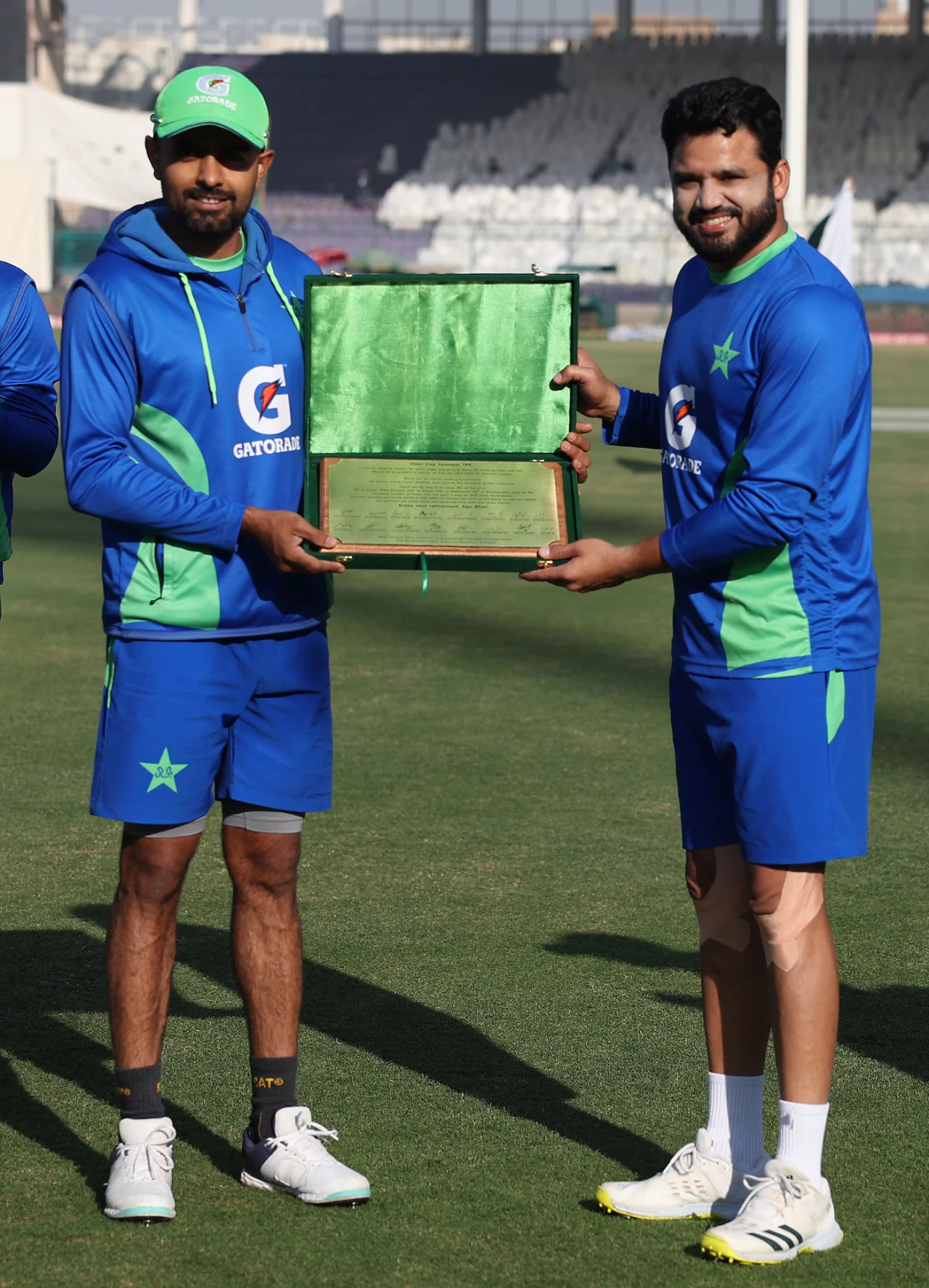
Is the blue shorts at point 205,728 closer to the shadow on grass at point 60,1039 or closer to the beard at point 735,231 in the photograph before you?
the shadow on grass at point 60,1039

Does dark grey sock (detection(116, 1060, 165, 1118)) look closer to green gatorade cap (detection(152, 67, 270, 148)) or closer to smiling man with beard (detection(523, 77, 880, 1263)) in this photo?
smiling man with beard (detection(523, 77, 880, 1263))

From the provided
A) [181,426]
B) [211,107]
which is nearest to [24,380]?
[181,426]

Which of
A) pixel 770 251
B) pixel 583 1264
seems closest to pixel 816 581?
pixel 770 251

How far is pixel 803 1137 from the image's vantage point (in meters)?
3.15

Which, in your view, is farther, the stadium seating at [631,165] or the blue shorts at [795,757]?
the stadium seating at [631,165]

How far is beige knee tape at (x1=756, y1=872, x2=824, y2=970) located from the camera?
314 cm

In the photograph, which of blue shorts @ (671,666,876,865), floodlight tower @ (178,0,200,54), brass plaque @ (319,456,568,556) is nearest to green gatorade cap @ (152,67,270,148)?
brass plaque @ (319,456,568,556)

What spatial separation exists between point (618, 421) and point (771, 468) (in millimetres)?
662

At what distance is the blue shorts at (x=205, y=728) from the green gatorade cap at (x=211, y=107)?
2.97 ft

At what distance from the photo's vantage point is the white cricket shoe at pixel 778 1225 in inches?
123

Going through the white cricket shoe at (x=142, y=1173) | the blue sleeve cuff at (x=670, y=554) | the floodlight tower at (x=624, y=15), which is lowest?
the white cricket shoe at (x=142, y=1173)

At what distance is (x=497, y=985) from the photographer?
15.0 feet

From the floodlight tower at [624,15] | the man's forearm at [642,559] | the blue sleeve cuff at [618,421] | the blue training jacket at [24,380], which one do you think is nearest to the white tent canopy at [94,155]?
the floodlight tower at [624,15]

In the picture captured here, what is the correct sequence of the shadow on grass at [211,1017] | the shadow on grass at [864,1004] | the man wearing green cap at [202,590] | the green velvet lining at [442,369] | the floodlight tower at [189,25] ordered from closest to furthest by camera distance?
the man wearing green cap at [202,590], the green velvet lining at [442,369], the shadow on grass at [211,1017], the shadow on grass at [864,1004], the floodlight tower at [189,25]
